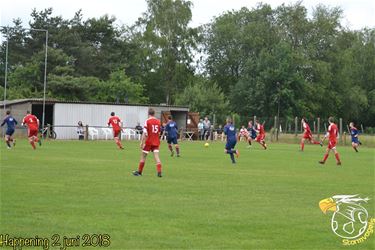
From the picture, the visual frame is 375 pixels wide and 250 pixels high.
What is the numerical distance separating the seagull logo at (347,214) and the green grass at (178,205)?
16 cm

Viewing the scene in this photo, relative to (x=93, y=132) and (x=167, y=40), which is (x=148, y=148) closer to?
(x=93, y=132)

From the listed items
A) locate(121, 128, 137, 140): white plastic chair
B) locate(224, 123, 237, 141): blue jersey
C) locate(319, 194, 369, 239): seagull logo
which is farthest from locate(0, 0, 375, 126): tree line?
locate(319, 194, 369, 239): seagull logo

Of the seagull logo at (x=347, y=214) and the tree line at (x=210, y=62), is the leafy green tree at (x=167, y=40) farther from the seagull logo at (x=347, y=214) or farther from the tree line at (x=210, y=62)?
the seagull logo at (x=347, y=214)

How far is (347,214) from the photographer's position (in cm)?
1195

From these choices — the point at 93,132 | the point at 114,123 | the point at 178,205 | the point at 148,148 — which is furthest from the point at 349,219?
the point at 93,132

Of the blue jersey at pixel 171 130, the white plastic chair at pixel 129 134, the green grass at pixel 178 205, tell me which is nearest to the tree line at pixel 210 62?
the white plastic chair at pixel 129 134

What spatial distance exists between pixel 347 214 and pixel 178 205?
310 centimetres

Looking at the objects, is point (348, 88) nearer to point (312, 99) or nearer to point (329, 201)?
point (312, 99)

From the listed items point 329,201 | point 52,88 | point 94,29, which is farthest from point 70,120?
point 329,201

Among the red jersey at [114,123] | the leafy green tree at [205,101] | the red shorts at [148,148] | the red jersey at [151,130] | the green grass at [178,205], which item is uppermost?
the leafy green tree at [205,101]

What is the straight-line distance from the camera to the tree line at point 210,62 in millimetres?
74438

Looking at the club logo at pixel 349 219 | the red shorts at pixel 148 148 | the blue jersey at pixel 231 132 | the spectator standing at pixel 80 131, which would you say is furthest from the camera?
the spectator standing at pixel 80 131

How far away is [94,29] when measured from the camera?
78938 mm

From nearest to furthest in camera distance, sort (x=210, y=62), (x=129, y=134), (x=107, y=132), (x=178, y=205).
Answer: (x=178, y=205), (x=107, y=132), (x=129, y=134), (x=210, y=62)
